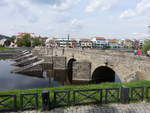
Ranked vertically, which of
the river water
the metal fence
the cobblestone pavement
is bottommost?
the river water

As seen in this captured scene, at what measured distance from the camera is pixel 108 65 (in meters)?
15.4

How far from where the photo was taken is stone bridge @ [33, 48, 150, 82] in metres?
11.1

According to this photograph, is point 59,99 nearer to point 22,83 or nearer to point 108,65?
point 108,65

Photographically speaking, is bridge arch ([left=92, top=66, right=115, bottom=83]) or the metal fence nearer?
the metal fence

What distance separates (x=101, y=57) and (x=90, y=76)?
4.62 metres

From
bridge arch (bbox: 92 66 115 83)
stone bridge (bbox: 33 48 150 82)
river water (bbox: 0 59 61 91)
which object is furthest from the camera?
bridge arch (bbox: 92 66 115 83)

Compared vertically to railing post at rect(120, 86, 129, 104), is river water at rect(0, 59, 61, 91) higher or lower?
lower

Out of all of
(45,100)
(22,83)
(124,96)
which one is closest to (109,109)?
(124,96)

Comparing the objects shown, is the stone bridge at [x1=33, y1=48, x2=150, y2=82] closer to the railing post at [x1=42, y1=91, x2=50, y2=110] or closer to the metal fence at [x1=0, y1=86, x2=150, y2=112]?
the metal fence at [x1=0, y1=86, x2=150, y2=112]

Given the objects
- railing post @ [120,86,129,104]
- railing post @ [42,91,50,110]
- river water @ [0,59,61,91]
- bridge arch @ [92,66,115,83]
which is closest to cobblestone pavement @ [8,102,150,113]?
railing post @ [120,86,129,104]

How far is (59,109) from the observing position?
538 cm

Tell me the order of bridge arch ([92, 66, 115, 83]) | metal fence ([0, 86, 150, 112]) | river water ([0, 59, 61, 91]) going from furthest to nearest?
1. bridge arch ([92, 66, 115, 83])
2. river water ([0, 59, 61, 91])
3. metal fence ([0, 86, 150, 112])

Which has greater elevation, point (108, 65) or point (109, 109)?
point (108, 65)

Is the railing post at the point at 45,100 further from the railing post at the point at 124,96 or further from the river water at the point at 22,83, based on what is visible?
the river water at the point at 22,83
